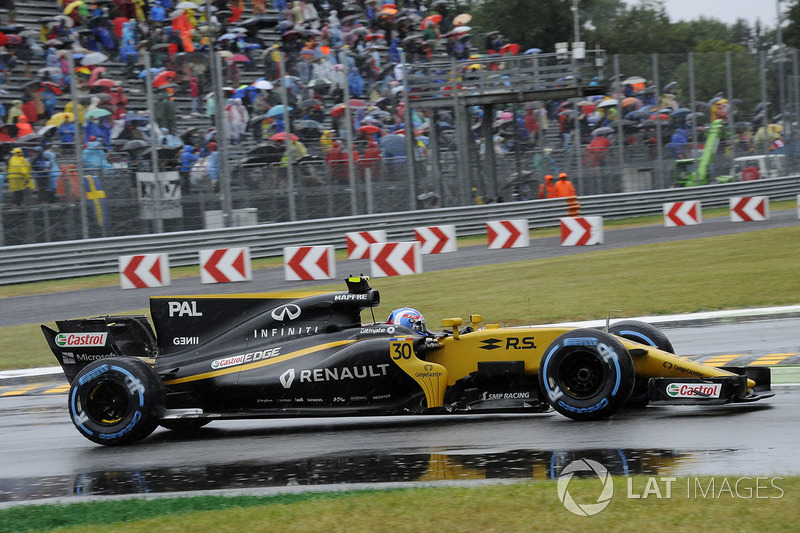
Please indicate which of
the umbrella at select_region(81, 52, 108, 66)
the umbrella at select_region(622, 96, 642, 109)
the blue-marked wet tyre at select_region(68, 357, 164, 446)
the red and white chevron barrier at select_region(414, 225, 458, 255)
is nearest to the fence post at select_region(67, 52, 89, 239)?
the umbrella at select_region(81, 52, 108, 66)

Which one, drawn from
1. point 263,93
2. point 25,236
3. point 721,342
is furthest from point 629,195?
point 721,342

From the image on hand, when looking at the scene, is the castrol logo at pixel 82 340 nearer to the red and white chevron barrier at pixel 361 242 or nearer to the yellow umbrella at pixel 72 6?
the red and white chevron barrier at pixel 361 242

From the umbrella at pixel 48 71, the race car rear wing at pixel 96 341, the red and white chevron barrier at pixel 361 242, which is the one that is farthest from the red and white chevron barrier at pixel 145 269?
the race car rear wing at pixel 96 341

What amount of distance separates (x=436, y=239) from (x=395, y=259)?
4.24m

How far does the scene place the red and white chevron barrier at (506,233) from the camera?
2425 centimetres

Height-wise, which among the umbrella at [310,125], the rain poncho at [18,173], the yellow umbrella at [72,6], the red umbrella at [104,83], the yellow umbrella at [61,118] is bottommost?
the rain poncho at [18,173]

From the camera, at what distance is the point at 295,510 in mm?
5543

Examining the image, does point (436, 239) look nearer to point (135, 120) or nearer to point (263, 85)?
point (263, 85)

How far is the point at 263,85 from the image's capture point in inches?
982

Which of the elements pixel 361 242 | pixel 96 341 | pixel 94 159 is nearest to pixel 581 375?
pixel 96 341

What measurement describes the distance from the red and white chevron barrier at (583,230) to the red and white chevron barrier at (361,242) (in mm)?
4380

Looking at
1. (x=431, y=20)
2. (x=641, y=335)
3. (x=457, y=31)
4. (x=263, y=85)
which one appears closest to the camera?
(x=641, y=335)

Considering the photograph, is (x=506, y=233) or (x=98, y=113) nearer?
(x=98, y=113)

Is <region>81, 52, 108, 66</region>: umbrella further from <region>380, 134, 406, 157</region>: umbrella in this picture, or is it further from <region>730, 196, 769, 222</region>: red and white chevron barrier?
<region>730, 196, 769, 222</region>: red and white chevron barrier
